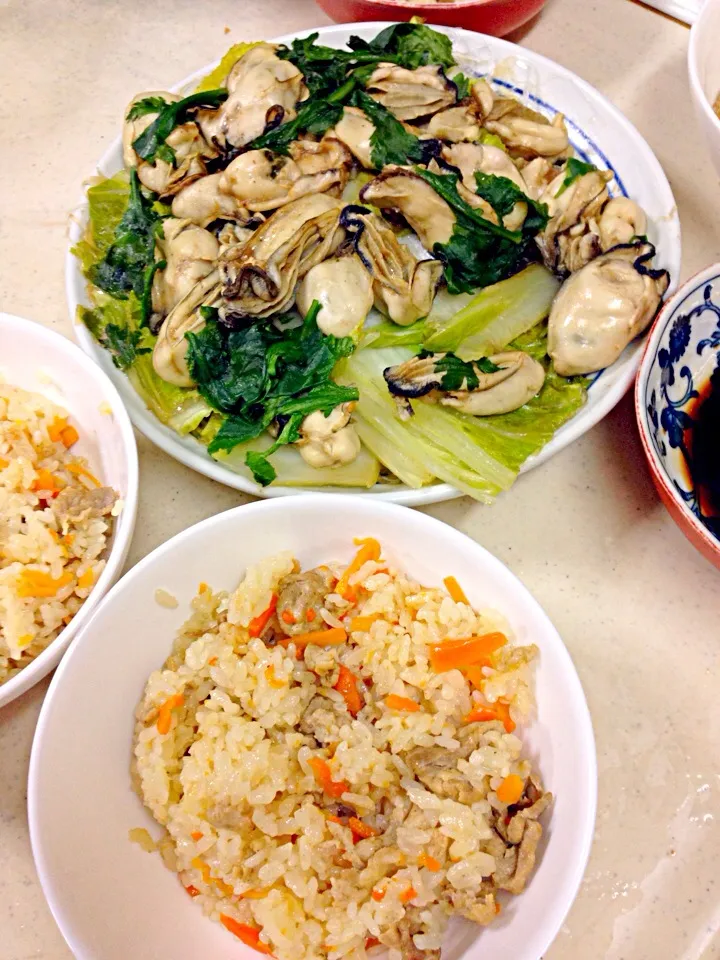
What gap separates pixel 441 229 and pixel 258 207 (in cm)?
45

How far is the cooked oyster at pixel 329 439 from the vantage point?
157 cm

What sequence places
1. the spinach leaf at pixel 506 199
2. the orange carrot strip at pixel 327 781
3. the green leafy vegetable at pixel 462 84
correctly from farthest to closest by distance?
1. the green leafy vegetable at pixel 462 84
2. the spinach leaf at pixel 506 199
3. the orange carrot strip at pixel 327 781

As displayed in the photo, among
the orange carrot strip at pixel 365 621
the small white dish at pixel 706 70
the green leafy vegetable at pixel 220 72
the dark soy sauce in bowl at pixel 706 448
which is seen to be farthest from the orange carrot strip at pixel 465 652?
the green leafy vegetable at pixel 220 72

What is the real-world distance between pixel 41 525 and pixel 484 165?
4.45 ft

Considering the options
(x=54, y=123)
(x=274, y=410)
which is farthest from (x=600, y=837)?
(x=54, y=123)

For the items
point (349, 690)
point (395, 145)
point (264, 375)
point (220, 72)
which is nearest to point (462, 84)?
point (395, 145)

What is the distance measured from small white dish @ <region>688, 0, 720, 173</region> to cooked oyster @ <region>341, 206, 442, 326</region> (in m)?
0.75

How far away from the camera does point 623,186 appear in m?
1.94

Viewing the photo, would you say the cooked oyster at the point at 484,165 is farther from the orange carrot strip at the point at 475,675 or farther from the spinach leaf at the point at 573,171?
the orange carrot strip at the point at 475,675

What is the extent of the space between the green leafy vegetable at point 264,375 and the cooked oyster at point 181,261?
130 millimetres

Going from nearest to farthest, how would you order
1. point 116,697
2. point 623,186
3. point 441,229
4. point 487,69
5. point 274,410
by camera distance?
1. point 116,697
2. point 274,410
3. point 441,229
4. point 623,186
5. point 487,69

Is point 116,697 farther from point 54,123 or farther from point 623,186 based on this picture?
point 54,123

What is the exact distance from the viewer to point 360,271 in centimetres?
168

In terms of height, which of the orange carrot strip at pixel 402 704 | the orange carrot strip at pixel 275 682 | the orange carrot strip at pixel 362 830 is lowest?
the orange carrot strip at pixel 362 830
